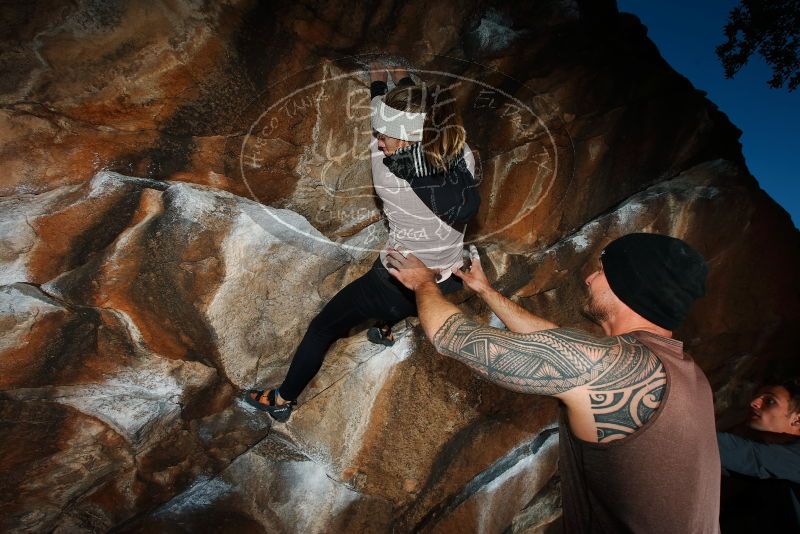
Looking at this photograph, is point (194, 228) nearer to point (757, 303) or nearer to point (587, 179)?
point (587, 179)

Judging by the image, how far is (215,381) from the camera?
10.2 feet

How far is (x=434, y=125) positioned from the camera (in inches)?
81.2

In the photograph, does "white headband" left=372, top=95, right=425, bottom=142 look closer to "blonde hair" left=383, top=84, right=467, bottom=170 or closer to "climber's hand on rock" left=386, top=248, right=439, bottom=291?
"blonde hair" left=383, top=84, right=467, bottom=170

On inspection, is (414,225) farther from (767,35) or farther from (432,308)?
(767,35)


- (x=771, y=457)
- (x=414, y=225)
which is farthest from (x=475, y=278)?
(x=771, y=457)

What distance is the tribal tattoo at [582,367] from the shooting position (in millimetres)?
1598

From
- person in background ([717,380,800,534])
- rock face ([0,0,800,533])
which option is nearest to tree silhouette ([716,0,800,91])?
rock face ([0,0,800,533])

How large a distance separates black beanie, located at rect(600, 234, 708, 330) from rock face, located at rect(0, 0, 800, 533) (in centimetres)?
161

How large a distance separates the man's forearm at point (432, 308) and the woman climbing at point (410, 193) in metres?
0.36

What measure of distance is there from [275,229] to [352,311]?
89 cm

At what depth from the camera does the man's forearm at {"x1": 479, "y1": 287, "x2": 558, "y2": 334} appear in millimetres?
2510

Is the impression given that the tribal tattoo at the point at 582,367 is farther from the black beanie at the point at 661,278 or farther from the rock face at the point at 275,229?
the rock face at the point at 275,229

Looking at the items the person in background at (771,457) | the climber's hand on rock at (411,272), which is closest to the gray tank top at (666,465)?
the climber's hand on rock at (411,272)

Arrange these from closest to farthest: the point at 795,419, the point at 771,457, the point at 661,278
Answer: the point at 661,278
the point at 771,457
the point at 795,419
